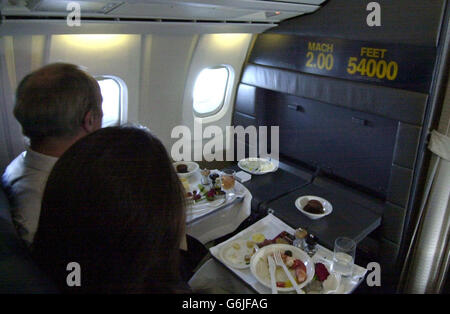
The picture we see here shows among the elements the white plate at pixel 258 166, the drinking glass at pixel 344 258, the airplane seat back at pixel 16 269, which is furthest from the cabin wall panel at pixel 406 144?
the airplane seat back at pixel 16 269

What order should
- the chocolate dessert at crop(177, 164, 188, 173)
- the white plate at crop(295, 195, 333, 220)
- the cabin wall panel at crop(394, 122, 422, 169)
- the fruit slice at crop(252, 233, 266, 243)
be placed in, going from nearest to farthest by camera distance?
the fruit slice at crop(252, 233, 266, 243)
the cabin wall panel at crop(394, 122, 422, 169)
the white plate at crop(295, 195, 333, 220)
the chocolate dessert at crop(177, 164, 188, 173)

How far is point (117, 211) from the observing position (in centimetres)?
93

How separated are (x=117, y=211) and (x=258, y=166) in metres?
2.66

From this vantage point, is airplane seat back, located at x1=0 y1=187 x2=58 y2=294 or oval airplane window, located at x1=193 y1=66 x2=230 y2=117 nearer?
airplane seat back, located at x1=0 y1=187 x2=58 y2=294

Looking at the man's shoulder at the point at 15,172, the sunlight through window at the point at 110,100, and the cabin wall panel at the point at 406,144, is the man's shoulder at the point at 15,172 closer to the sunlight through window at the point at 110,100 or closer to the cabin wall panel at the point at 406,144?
the sunlight through window at the point at 110,100

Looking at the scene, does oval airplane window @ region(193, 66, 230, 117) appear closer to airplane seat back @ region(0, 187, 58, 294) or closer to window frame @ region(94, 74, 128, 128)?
window frame @ region(94, 74, 128, 128)

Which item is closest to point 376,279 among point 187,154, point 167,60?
point 187,154

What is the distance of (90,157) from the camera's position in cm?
94

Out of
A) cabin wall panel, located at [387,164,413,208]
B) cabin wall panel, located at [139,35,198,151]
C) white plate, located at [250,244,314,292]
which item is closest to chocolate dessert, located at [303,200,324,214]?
cabin wall panel, located at [387,164,413,208]

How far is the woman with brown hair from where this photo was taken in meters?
0.93

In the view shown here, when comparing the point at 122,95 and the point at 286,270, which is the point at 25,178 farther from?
the point at 122,95

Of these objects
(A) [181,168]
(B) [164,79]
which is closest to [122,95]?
(B) [164,79]

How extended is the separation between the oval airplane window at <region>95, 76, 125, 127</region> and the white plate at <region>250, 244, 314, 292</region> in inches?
79.7

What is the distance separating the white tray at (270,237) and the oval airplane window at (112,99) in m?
1.81
